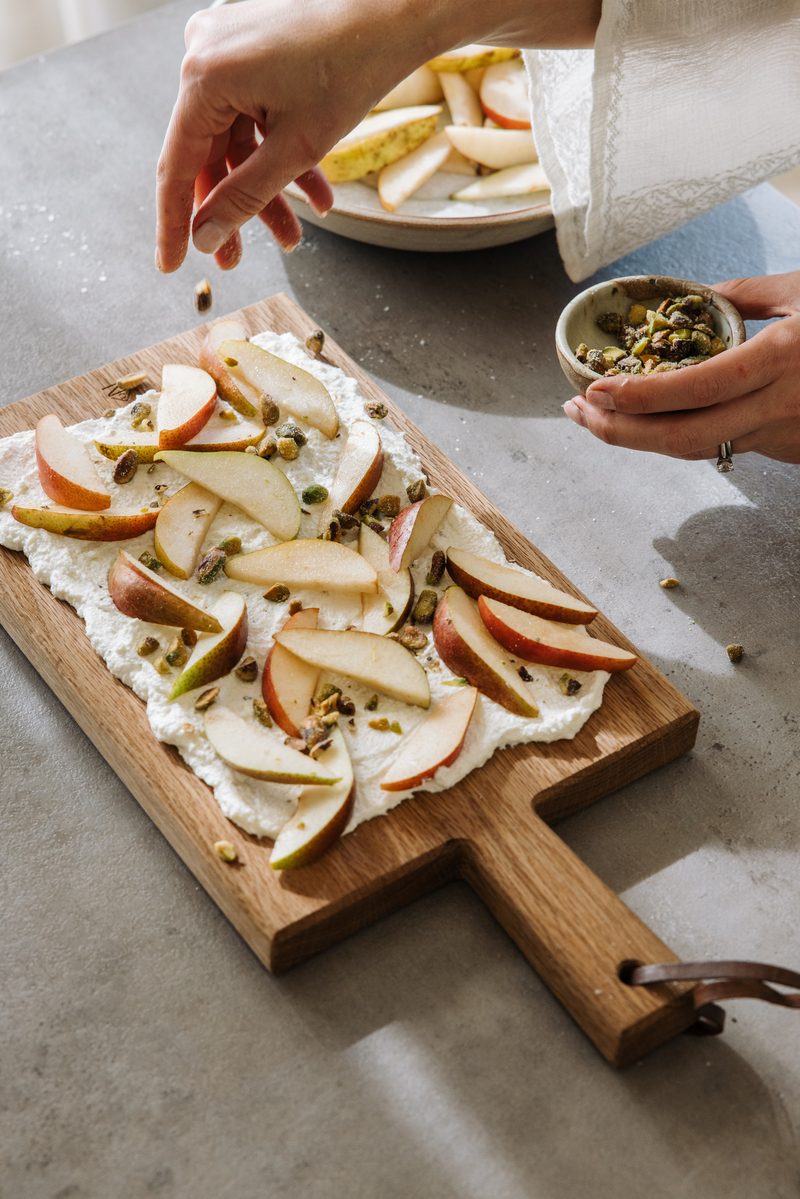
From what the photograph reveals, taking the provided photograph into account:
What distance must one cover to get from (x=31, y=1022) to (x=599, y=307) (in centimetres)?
111

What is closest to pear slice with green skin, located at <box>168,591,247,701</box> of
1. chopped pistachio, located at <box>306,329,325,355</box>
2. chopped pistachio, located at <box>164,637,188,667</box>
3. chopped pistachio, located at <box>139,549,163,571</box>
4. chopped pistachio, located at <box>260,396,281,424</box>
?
chopped pistachio, located at <box>164,637,188,667</box>

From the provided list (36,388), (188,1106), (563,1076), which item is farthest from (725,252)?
(188,1106)

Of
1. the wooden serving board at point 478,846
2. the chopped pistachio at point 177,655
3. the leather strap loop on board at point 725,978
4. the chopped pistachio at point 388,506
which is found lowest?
the leather strap loop on board at point 725,978

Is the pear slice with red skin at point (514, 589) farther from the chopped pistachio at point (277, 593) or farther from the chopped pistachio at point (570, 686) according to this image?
the chopped pistachio at point (277, 593)

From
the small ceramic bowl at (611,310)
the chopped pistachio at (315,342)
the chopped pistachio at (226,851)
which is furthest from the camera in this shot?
the chopped pistachio at (315,342)

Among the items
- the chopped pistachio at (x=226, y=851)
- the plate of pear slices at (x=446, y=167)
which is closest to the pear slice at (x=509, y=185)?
the plate of pear slices at (x=446, y=167)

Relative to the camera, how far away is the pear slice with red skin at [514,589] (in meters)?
1.22

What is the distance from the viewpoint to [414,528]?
1.27 metres

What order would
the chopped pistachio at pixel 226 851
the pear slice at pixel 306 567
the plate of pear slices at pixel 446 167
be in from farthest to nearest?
the plate of pear slices at pixel 446 167
the pear slice at pixel 306 567
the chopped pistachio at pixel 226 851

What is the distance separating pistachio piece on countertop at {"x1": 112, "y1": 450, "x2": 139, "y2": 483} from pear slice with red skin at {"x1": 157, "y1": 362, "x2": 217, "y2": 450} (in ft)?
0.13

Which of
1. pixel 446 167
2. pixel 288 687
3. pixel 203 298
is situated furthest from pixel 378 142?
pixel 288 687

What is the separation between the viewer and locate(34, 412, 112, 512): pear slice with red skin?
1313mm

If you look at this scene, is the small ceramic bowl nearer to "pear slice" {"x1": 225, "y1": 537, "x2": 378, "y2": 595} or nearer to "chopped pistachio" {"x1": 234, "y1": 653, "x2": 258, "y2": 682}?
"pear slice" {"x1": 225, "y1": 537, "x2": 378, "y2": 595}

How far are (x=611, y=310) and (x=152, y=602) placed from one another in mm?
747
